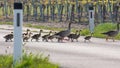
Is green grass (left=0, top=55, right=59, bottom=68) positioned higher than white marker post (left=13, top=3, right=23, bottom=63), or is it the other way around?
white marker post (left=13, top=3, right=23, bottom=63)

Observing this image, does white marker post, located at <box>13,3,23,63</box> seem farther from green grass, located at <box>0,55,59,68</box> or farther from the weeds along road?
the weeds along road

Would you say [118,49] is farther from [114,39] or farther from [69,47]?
[114,39]

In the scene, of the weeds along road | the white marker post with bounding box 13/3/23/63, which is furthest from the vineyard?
the white marker post with bounding box 13/3/23/63

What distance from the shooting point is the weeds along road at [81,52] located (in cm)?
1393

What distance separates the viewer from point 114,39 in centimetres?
2228

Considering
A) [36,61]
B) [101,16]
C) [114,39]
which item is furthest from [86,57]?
[101,16]

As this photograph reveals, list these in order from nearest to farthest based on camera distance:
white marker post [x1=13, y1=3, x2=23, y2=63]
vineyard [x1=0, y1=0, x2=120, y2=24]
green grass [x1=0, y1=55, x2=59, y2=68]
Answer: green grass [x1=0, y1=55, x2=59, y2=68]
white marker post [x1=13, y1=3, x2=23, y2=63]
vineyard [x1=0, y1=0, x2=120, y2=24]

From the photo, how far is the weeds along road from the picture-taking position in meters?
13.9

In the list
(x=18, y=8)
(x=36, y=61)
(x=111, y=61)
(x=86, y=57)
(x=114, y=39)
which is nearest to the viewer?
(x=18, y=8)

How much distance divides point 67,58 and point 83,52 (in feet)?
6.28

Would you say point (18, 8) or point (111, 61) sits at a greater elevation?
point (18, 8)

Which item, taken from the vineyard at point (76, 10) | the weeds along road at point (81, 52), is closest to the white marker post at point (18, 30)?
the weeds along road at point (81, 52)

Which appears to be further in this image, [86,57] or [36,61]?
[86,57]

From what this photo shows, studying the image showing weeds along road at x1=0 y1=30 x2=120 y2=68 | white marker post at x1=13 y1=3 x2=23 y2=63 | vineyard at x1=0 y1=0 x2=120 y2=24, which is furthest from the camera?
vineyard at x1=0 y1=0 x2=120 y2=24
